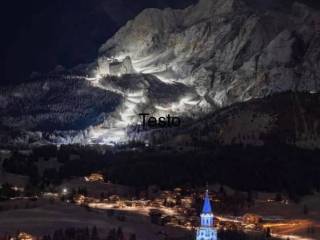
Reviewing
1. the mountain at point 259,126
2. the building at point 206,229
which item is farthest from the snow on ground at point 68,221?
the mountain at point 259,126

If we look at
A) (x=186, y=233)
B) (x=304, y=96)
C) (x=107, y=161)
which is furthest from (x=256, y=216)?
(x=304, y=96)

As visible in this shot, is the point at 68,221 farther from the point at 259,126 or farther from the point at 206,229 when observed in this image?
the point at 259,126

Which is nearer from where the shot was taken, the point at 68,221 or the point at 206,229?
the point at 206,229

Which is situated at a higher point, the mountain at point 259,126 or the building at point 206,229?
the mountain at point 259,126

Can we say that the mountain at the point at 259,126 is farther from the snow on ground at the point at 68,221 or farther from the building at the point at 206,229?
the building at the point at 206,229

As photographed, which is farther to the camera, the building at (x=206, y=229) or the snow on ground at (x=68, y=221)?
the snow on ground at (x=68, y=221)

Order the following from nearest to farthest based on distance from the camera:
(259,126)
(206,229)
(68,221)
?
1. (206,229)
2. (68,221)
3. (259,126)

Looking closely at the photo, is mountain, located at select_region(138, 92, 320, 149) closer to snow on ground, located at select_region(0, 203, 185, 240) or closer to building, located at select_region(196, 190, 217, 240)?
snow on ground, located at select_region(0, 203, 185, 240)

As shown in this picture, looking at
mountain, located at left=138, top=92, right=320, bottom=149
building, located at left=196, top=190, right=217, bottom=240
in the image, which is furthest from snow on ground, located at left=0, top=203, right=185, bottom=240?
mountain, located at left=138, top=92, right=320, bottom=149

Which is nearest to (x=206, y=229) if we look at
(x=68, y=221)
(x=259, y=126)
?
(x=68, y=221)

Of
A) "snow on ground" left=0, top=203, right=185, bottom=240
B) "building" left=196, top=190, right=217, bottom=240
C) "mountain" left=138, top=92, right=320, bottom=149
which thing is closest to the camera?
"building" left=196, top=190, right=217, bottom=240

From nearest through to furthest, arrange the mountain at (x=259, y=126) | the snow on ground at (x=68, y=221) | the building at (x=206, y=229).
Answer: the building at (x=206, y=229) < the snow on ground at (x=68, y=221) < the mountain at (x=259, y=126)

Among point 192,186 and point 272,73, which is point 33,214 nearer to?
point 192,186

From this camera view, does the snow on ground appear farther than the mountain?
No
